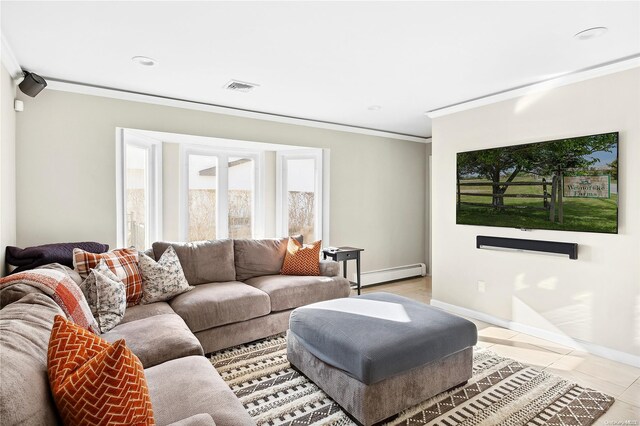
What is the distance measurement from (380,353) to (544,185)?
2495mm

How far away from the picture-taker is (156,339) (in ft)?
6.99

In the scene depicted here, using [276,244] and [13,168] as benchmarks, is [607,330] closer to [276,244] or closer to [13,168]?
[276,244]

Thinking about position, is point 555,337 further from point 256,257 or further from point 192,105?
Answer: point 192,105

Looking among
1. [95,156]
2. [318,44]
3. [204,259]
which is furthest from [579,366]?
[95,156]

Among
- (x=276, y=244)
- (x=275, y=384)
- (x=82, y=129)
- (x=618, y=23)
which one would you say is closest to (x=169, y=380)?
(x=275, y=384)

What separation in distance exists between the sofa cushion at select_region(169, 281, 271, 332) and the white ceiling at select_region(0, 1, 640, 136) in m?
1.97

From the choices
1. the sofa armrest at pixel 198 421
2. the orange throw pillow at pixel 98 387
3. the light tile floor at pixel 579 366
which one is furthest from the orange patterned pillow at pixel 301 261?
the orange throw pillow at pixel 98 387

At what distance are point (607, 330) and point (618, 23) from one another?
2389 millimetres

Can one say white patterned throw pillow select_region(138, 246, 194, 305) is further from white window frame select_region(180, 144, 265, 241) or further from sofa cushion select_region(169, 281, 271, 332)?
white window frame select_region(180, 144, 265, 241)

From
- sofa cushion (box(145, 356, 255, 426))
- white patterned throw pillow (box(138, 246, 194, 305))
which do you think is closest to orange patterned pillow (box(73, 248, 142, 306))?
white patterned throw pillow (box(138, 246, 194, 305))

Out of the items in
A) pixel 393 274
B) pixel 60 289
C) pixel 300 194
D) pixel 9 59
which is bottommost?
pixel 393 274

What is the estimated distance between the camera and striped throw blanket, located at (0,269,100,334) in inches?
65.5

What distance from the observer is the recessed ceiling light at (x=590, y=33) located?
2.29m

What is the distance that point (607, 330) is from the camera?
294cm
